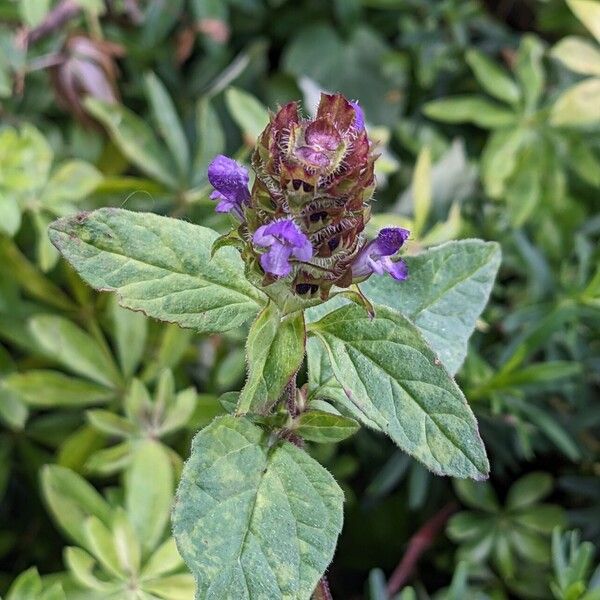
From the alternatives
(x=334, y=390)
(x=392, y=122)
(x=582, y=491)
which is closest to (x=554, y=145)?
(x=392, y=122)

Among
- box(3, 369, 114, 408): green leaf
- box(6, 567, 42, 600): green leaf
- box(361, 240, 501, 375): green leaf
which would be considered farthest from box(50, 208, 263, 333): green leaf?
box(3, 369, 114, 408): green leaf

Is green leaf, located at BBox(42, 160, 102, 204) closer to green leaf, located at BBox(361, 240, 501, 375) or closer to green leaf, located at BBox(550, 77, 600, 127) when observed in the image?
green leaf, located at BBox(361, 240, 501, 375)

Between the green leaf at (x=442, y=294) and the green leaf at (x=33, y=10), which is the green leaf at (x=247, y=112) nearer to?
the green leaf at (x=33, y=10)

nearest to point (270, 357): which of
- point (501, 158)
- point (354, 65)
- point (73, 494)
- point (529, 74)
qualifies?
point (73, 494)

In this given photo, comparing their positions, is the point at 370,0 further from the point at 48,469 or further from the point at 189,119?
the point at 48,469

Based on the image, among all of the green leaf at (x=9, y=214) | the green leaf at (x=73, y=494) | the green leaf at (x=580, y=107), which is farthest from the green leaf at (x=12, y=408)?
the green leaf at (x=580, y=107)

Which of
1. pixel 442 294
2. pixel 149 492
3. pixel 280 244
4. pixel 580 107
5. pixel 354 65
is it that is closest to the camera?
pixel 280 244

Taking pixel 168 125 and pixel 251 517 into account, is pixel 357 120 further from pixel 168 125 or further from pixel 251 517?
pixel 168 125
